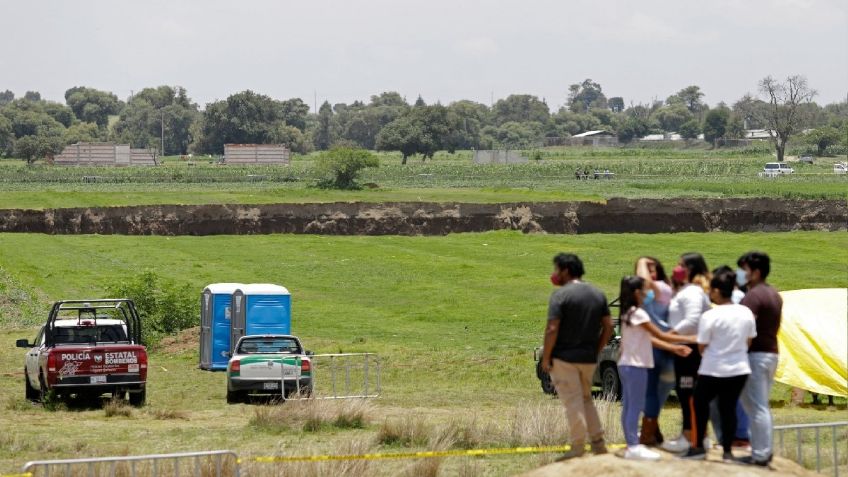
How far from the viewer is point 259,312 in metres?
29.8

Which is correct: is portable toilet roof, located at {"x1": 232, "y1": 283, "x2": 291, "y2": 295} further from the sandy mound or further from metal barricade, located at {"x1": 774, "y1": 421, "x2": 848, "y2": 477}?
the sandy mound

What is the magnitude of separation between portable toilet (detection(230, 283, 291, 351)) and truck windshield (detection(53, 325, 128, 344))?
19.6ft

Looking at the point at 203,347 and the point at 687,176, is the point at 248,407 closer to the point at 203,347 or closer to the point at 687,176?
the point at 203,347

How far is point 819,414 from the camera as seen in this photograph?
2017 cm

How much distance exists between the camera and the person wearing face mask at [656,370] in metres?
12.5

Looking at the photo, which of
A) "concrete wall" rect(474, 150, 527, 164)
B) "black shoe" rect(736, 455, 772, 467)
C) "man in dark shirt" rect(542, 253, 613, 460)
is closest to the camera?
"black shoe" rect(736, 455, 772, 467)

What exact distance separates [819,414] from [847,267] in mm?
29533

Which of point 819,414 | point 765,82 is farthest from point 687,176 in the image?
point 819,414

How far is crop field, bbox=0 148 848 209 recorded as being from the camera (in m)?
80.4

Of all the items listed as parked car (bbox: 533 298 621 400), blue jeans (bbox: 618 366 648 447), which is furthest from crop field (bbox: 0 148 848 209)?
blue jeans (bbox: 618 366 648 447)

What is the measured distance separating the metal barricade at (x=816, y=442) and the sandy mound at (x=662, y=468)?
175 cm

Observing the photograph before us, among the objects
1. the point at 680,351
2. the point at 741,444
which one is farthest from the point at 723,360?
the point at 741,444

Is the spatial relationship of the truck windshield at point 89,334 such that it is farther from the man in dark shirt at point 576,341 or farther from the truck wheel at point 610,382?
the man in dark shirt at point 576,341

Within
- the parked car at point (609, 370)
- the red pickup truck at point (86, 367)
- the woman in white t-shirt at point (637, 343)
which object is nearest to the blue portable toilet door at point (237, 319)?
the red pickup truck at point (86, 367)
